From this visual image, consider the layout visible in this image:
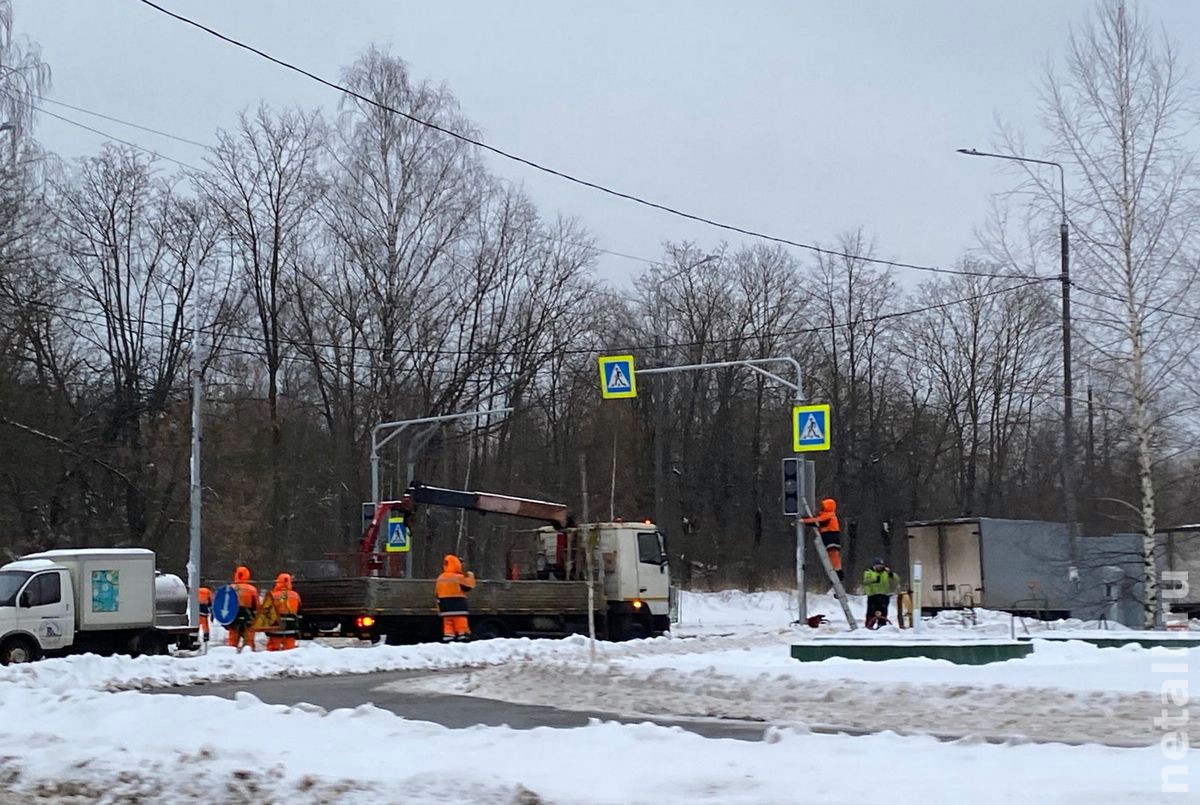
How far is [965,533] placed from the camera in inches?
1615

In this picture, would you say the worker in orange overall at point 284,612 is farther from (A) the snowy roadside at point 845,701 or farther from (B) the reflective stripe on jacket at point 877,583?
(B) the reflective stripe on jacket at point 877,583

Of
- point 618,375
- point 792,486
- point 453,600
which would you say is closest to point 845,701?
point 453,600

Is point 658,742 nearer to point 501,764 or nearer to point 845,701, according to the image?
point 501,764

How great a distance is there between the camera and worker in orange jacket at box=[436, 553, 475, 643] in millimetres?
29688

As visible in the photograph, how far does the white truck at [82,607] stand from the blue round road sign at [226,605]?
3.48m

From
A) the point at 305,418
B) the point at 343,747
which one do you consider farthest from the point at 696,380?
the point at 343,747

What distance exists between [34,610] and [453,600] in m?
7.74

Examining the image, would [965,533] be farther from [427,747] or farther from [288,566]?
[427,747]

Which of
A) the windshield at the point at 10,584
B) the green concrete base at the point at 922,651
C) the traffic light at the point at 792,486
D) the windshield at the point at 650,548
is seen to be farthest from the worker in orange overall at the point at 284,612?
the green concrete base at the point at 922,651

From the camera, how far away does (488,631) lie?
32.2 meters

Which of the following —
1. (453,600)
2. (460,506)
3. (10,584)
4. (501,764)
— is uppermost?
(460,506)

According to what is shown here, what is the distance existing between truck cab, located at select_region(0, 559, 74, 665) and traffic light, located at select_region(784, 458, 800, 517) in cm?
1461

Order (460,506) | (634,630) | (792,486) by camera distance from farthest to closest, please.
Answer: (634,630) → (460,506) → (792,486)

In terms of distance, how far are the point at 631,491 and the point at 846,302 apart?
14.7m
